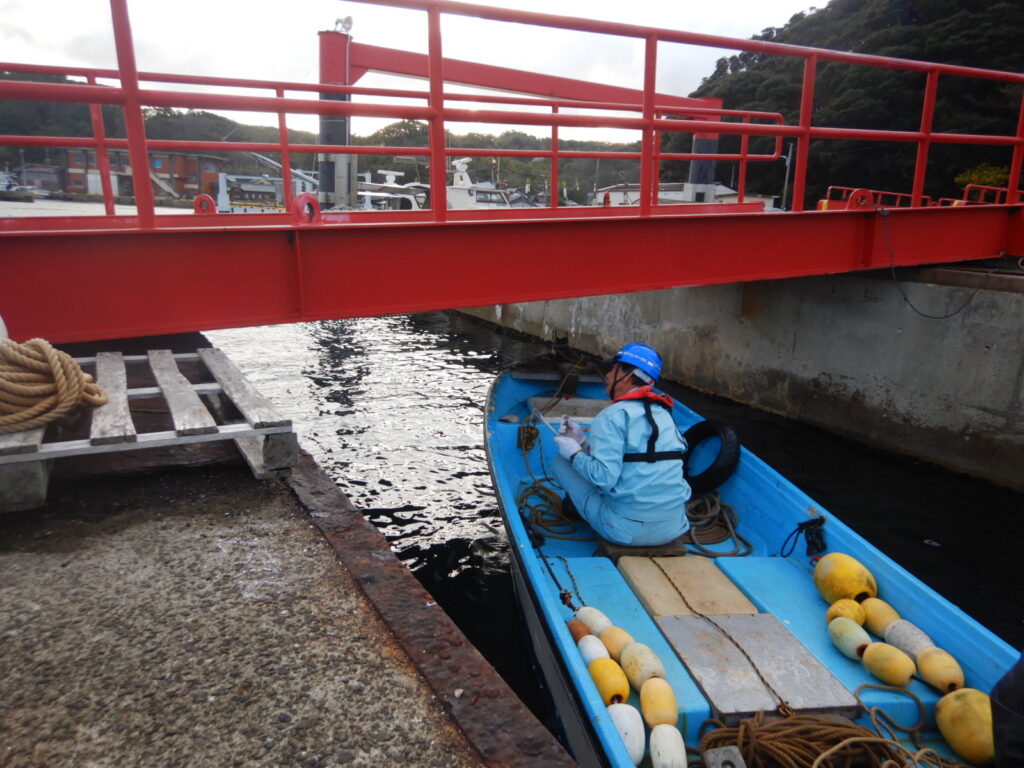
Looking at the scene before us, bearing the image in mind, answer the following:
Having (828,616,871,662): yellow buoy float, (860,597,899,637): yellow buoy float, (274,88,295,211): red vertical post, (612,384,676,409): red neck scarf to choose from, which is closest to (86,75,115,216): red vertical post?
(274,88,295,211): red vertical post

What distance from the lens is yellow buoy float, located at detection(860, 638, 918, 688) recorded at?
3.23m

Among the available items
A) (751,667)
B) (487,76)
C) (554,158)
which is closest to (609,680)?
(751,667)

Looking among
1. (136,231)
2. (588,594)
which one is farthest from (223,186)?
(588,594)

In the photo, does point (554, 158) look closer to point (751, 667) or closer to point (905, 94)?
point (751, 667)

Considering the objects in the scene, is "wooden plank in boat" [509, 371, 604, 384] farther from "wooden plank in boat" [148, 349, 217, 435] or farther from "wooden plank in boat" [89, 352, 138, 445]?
"wooden plank in boat" [89, 352, 138, 445]

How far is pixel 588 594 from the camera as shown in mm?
3965

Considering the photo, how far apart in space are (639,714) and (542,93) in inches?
426

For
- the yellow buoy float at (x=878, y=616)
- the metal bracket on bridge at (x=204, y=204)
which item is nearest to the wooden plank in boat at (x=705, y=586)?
the yellow buoy float at (x=878, y=616)

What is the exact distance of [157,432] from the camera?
4156mm

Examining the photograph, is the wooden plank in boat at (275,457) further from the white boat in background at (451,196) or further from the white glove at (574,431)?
the white boat in background at (451,196)

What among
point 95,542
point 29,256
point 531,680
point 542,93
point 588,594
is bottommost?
point 531,680

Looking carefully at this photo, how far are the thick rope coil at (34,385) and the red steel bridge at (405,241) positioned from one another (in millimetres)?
400

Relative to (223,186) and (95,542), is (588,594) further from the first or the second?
(223,186)

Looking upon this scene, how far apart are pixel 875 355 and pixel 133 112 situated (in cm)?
A: 870
